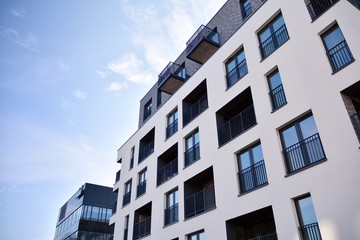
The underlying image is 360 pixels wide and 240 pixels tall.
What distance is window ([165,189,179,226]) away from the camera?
59.3 feet

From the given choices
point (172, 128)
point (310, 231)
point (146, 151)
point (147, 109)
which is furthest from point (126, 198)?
point (310, 231)

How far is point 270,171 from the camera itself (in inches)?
489

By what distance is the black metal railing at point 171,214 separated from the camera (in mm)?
17984

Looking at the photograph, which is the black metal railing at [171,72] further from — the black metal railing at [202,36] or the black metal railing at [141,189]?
the black metal railing at [141,189]

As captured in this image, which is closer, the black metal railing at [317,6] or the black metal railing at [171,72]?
the black metal railing at [317,6]

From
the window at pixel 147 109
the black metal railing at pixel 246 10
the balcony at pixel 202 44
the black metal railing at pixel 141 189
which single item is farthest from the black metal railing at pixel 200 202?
the window at pixel 147 109

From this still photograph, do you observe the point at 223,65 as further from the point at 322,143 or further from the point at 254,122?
the point at 322,143

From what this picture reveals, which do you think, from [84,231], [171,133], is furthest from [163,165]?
[84,231]

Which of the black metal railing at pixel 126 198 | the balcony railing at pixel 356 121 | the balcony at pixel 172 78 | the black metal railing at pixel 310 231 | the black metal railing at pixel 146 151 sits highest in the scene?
the balcony at pixel 172 78

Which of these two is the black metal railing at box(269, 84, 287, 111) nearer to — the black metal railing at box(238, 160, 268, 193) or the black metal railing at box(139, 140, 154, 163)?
the black metal railing at box(238, 160, 268, 193)

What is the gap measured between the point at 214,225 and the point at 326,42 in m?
9.07

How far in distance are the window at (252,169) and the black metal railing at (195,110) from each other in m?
5.44

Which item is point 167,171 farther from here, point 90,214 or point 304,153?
point 90,214

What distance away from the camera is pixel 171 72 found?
2441 cm
